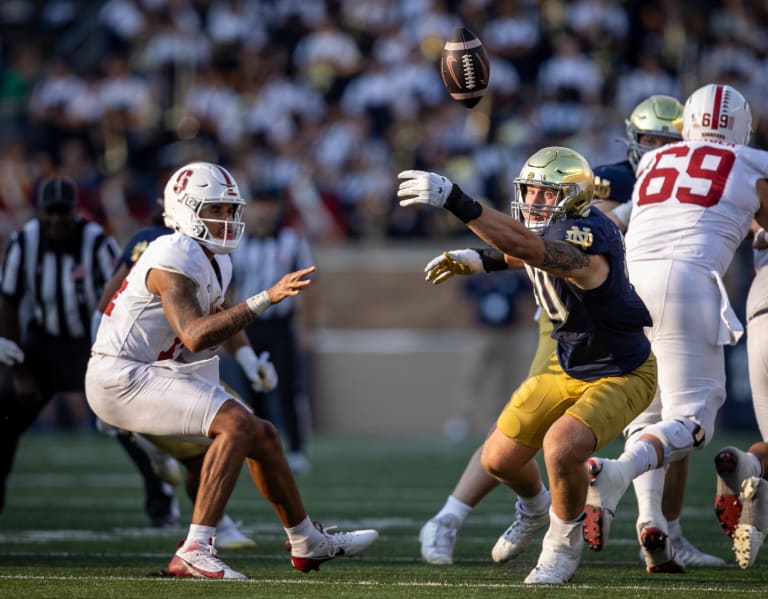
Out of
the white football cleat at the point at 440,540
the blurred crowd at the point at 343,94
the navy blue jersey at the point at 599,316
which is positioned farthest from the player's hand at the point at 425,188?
the blurred crowd at the point at 343,94

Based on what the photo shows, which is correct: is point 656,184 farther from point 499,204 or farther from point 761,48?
point 761,48

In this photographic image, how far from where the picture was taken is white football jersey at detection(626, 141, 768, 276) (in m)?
5.32

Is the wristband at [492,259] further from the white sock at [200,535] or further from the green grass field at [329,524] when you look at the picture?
the white sock at [200,535]

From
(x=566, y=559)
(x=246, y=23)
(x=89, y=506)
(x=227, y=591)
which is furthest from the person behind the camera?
(x=246, y=23)

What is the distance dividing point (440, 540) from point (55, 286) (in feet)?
8.52

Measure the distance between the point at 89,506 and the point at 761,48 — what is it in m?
9.27

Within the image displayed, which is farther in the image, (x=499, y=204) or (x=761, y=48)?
(x=761, y=48)

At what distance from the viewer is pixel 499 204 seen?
41.6ft

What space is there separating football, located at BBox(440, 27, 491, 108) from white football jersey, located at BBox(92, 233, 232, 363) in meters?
A: 1.24

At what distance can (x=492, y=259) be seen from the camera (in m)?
5.14

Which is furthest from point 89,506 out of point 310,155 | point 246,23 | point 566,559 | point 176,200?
point 246,23

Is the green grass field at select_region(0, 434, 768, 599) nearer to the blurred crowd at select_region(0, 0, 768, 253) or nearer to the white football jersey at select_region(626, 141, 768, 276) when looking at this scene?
the white football jersey at select_region(626, 141, 768, 276)

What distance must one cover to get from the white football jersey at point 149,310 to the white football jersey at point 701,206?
5.62 feet

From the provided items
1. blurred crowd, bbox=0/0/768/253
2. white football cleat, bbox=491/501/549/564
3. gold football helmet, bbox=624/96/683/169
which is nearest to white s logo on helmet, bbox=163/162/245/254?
white football cleat, bbox=491/501/549/564
